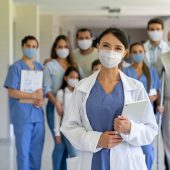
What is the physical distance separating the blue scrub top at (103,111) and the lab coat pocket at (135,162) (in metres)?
0.10

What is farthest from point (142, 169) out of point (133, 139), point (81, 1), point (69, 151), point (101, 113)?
point (81, 1)

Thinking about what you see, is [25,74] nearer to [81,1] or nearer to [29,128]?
[29,128]

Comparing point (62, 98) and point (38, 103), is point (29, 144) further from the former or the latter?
point (62, 98)

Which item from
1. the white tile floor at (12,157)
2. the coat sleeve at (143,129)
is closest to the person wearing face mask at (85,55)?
the white tile floor at (12,157)

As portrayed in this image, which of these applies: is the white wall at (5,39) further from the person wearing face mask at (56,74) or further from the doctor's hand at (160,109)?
the doctor's hand at (160,109)

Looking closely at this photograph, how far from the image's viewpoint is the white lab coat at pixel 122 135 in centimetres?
174

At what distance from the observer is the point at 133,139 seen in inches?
67.2

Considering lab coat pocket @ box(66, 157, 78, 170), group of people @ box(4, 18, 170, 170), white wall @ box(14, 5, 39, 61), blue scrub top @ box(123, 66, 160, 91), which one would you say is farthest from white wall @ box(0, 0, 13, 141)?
lab coat pocket @ box(66, 157, 78, 170)

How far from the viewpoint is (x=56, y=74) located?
3629mm

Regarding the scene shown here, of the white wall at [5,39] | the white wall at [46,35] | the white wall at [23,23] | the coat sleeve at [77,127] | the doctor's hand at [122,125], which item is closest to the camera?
the doctor's hand at [122,125]

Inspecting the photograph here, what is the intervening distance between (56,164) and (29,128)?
1.41ft

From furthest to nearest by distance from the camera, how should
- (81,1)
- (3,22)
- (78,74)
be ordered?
(81,1), (3,22), (78,74)

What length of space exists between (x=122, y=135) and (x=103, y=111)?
0.45ft

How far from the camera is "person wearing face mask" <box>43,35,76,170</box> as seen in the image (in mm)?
3545
